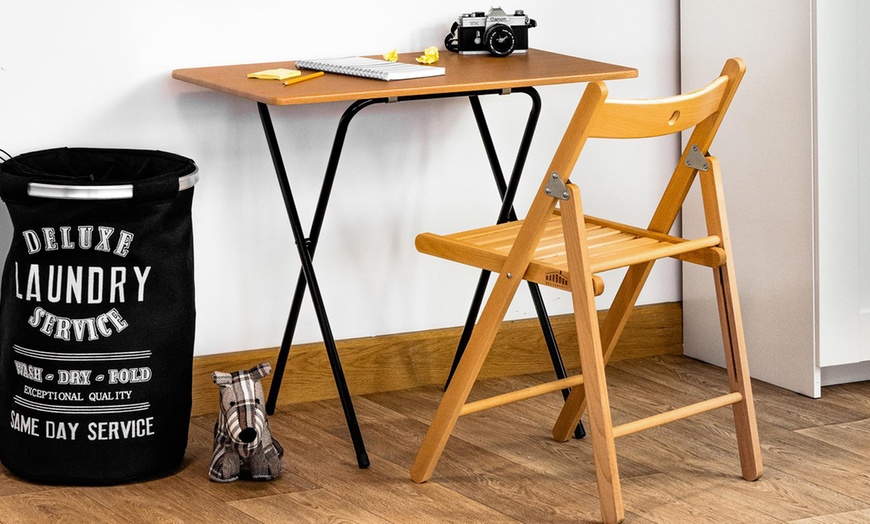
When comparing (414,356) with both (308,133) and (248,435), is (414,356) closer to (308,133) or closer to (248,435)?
(308,133)

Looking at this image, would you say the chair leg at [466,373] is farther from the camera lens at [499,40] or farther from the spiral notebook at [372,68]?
the camera lens at [499,40]

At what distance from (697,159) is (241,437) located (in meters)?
1.01

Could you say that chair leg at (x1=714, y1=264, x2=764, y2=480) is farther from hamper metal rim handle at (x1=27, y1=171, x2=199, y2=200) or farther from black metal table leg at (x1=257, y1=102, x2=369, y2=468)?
hamper metal rim handle at (x1=27, y1=171, x2=199, y2=200)

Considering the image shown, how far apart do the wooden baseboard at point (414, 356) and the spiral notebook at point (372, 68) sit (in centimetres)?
69

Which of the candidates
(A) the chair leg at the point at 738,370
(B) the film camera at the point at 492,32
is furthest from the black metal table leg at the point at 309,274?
(A) the chair leg at the point at 738,370

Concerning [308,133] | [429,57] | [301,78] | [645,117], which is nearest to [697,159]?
[645,117]

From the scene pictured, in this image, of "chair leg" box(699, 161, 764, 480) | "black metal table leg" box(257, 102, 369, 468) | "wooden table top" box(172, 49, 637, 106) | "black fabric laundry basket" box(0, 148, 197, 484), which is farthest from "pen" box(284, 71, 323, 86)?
"chair leg" box(699, 161, 764, 480)

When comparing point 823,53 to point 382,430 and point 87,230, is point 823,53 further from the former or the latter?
point 87,230

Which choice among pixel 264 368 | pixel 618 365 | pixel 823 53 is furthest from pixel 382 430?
pixel 823 53

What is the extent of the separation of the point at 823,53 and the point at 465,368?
3.69 feet

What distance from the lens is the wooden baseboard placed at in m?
2.82

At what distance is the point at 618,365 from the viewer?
3.17 meters

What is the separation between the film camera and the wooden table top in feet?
0.11

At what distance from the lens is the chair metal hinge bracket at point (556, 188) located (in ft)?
6.86
